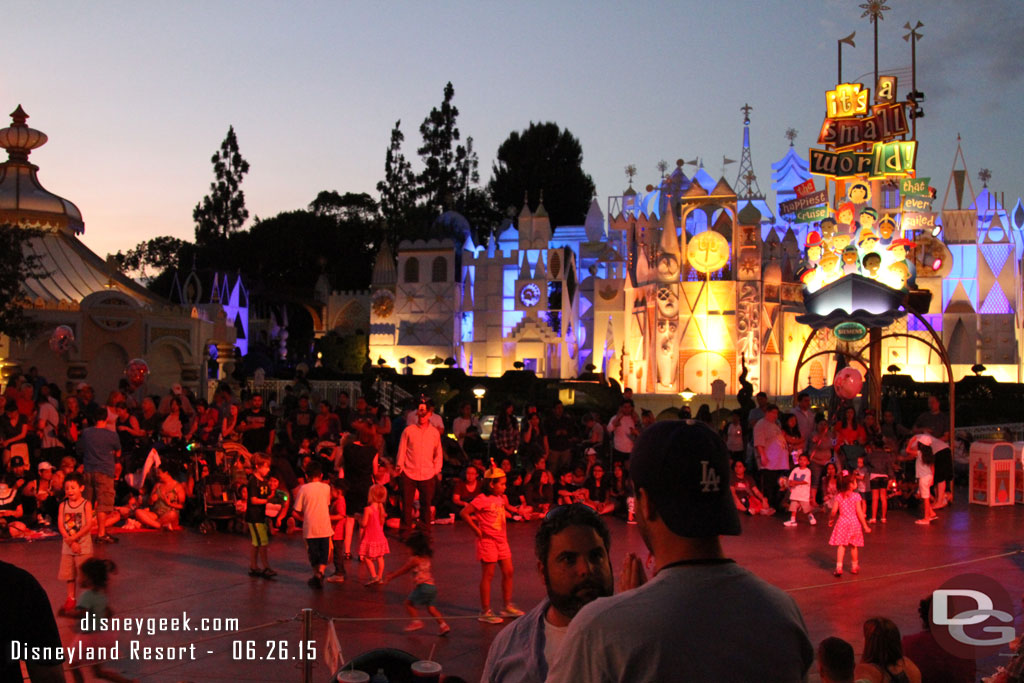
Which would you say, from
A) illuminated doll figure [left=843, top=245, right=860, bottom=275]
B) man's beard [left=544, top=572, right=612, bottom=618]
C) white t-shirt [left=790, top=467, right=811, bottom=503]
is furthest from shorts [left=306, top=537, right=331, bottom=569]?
illuminated doll figure [left=843, top=245, right=860, bottom=275]

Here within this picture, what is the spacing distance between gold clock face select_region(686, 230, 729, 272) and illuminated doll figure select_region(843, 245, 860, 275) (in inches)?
330

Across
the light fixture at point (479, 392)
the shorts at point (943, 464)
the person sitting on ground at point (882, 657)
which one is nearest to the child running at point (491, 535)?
the person sitting on ground at point (882, 657)

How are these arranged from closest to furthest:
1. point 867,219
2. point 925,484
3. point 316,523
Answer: point 316,523 → point 925,484 → point 867,219

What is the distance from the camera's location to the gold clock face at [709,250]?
1219 inches

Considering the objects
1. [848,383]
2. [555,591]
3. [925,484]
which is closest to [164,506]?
[555,591]

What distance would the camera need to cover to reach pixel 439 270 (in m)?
49.4

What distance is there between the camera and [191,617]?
8.09 m

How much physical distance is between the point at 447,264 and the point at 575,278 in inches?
250

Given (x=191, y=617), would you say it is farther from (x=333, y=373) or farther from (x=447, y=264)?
(x=447, y=264)

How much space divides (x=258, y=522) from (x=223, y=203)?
198 feet

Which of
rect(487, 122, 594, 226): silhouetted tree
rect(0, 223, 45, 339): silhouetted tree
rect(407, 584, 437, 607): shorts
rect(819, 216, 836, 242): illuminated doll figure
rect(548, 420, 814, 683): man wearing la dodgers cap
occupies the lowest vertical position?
rect(407, 584, 437, 607): shorts

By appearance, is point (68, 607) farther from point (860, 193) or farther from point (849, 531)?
point (860, 193)

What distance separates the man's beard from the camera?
3535 millimetres

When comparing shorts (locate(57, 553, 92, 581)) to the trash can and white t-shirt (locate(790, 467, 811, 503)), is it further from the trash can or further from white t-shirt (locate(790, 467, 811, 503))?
the trash can
